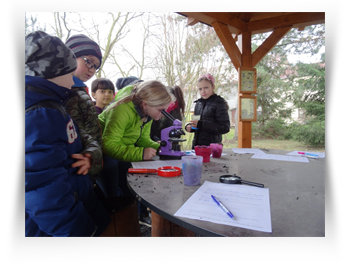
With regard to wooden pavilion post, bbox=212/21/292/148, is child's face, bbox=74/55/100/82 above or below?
below

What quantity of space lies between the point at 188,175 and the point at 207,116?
191 cm

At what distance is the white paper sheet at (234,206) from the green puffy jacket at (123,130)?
77 cm

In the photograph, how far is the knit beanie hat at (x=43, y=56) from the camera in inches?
35.1

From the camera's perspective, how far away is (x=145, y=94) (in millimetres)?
1800

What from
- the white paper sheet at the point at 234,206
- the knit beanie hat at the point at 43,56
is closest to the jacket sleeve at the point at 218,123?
the white paper sheet at the point at 234,206

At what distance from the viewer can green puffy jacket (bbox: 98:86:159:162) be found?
1567 millimetres

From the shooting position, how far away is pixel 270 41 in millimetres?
3615

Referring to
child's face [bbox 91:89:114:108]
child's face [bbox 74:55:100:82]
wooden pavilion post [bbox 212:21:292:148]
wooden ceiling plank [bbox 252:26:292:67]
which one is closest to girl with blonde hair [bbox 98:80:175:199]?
child's face [bbox 74:55:100:82]

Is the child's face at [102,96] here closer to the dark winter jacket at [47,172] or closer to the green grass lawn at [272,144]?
the dark winter jacket at [47,172]

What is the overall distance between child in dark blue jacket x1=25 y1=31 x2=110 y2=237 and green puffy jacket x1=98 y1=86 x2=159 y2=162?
0.54m

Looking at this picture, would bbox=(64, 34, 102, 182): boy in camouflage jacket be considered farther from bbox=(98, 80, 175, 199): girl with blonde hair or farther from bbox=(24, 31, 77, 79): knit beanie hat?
bbox=(24, 31, 77, 79): knit beanie hat

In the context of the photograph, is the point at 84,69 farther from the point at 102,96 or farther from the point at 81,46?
the point at 102,96
